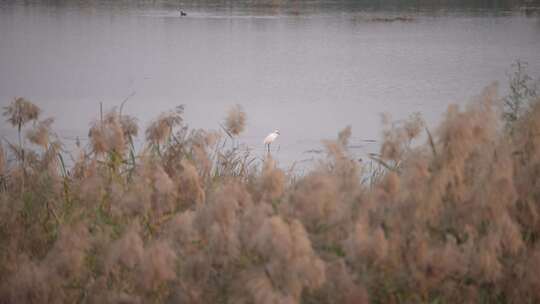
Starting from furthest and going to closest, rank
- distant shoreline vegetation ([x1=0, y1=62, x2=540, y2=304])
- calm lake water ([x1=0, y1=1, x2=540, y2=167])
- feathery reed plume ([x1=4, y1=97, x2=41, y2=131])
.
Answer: calm lake water ([x1=0, y1=1, x2=540, y2=167]) → feathery reed plume ([x1=4, y1=97, x2=41, y2=131]) → distant shoreline vegetation ([x1=0, y1=62, x2=540, y2=304])

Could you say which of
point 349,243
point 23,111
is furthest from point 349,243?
point 23,111

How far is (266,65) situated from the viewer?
9.02 m

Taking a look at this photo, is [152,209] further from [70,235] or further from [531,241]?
[531,241]

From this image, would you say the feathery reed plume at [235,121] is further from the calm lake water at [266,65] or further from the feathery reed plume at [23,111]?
the calm lake water at [266,65]

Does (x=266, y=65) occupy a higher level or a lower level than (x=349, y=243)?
lower

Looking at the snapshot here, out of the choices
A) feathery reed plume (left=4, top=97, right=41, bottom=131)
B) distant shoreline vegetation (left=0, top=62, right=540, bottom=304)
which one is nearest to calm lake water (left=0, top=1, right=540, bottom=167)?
feathery reed plume (left=4, top=97, right=41, bottom=131)

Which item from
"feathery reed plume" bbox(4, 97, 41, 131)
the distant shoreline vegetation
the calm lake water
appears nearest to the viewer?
the distant shoreline vegetation

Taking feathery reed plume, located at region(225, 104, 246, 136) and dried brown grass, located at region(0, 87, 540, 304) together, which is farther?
feathery reed plume, located at region(225, 104, 246, 136)

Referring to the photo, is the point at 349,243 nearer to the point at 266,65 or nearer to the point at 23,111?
the point at 23,111

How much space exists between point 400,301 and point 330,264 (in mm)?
262

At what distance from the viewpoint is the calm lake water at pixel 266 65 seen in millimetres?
6480

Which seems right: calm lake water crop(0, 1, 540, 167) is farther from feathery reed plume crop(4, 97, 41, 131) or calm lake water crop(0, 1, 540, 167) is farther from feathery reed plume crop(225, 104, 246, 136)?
feathery reed plume crop(4, 97, 41, 131)

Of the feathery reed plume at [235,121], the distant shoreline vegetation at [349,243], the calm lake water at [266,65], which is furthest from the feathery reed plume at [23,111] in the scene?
the calm lake water at [266,65]

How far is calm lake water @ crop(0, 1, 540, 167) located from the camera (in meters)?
6.48
